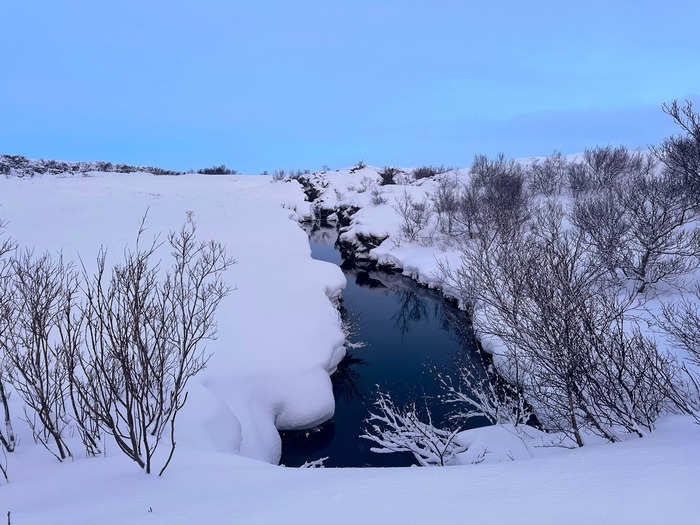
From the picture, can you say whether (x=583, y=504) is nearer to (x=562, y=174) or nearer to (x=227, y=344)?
(x=227, y=344)

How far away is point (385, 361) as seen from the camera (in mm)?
16938

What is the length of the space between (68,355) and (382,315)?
17914 mm

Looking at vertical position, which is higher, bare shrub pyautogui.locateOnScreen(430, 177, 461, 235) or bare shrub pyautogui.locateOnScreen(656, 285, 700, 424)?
bare shrub pyautogui.locateOnScreen(430, 177, 461, 235)

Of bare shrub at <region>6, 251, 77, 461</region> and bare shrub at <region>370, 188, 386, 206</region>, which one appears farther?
bare shrub at <region>370, 188, 386, 206</region>

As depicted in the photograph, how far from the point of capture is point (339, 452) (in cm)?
1159

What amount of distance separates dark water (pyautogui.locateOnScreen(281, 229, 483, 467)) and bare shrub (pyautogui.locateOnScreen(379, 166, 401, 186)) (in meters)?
41.8

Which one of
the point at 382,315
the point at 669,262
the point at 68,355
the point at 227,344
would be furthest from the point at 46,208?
the point at 669,262

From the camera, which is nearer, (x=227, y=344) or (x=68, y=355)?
(x=68, y=355)

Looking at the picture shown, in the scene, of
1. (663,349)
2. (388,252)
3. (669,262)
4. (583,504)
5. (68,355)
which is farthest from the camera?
(388,252)

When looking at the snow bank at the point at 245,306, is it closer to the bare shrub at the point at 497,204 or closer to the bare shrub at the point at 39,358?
the bare shrub at the point at 39,358

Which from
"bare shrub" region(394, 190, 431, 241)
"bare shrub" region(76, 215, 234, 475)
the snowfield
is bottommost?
the snowfield

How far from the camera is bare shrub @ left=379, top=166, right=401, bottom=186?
6756cm

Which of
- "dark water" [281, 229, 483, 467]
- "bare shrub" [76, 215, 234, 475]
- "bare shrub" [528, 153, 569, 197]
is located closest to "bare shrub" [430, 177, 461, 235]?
"dark water" [281, 229, 483, 467]

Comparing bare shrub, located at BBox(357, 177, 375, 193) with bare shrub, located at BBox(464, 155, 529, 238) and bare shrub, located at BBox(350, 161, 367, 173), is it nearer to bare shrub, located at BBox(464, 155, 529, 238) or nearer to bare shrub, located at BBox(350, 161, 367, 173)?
bare shrub, located at BBox(350, 161, 367, 173)
